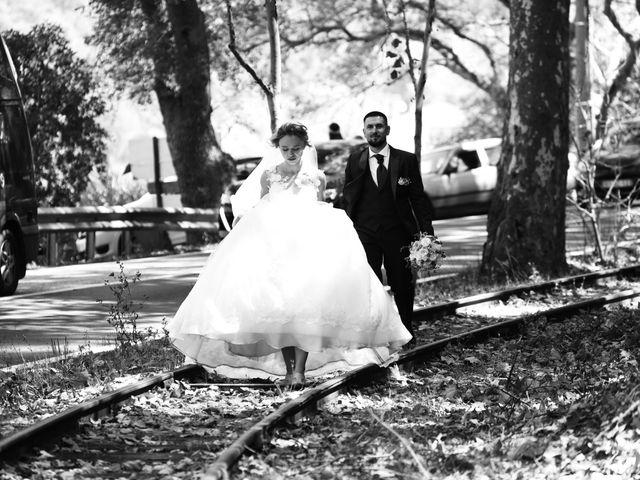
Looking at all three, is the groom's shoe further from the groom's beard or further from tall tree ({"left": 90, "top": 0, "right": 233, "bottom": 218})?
tall tree ({"left": 90, "top": 0, "right": 233, "bottom": 218})

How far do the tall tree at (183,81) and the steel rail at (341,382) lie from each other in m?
14.3

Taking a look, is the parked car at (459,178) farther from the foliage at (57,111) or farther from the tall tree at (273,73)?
the tall tree at (273,73)

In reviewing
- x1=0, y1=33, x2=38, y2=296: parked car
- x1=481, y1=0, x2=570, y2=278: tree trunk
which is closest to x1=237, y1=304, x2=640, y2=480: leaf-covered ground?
x1=0, y1=33, x2=38, y2=296: parked car

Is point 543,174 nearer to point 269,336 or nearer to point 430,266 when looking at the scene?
point 430,266

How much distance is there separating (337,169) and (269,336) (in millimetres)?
17623

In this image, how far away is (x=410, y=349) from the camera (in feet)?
39.1

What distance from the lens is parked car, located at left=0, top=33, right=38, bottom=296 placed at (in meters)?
16.5

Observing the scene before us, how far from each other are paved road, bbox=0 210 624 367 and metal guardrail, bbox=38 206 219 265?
1312mm

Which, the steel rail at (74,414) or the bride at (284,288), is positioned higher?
the bride at (284,288)

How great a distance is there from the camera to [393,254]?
12.0 m

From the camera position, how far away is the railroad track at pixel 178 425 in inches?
297

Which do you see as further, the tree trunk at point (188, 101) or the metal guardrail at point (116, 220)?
the tree trunk at point (188, 101)

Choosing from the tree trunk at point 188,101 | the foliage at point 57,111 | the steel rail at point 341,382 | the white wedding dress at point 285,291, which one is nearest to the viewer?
the steel rail at point 341,382

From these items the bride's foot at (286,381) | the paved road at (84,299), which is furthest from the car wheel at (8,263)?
the bride's foot at (286,381)
